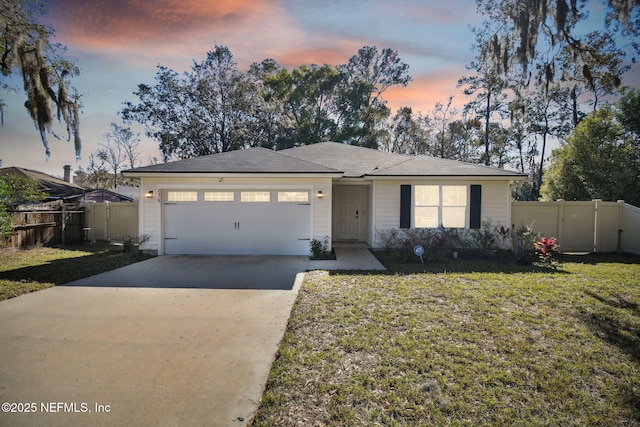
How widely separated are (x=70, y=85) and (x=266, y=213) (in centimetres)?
866

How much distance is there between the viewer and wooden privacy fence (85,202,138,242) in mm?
12445

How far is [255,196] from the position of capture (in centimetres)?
935

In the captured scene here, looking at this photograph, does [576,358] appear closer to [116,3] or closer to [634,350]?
[634,350]

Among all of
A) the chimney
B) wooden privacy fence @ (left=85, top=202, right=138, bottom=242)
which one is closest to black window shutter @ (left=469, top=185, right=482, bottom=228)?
wooden privacy fence @ (left=85, top=202, right=138, bottom=242)

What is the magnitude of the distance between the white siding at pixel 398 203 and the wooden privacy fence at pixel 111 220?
31.4 ft

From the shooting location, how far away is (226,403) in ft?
8.50

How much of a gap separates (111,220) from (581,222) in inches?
686

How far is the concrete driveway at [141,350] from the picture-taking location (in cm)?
252

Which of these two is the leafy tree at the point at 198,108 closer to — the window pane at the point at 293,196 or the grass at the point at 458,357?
the window pane at the point at 293,196

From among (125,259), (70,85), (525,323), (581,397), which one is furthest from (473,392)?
(70,85)

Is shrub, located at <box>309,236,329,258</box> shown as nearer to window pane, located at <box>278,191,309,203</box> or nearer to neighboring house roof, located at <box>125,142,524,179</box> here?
window pane, located at <box>278,191,309,203</box>

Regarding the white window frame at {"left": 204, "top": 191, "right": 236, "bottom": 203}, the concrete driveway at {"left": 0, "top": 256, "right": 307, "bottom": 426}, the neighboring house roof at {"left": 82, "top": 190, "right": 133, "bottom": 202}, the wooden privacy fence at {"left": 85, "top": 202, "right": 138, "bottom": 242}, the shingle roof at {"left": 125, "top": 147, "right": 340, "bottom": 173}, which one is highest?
the shingle roof at {"left": 125, "top": 147, "right": 340, "bottom": 173}

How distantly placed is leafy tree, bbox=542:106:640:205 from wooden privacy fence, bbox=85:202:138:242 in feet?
62.6

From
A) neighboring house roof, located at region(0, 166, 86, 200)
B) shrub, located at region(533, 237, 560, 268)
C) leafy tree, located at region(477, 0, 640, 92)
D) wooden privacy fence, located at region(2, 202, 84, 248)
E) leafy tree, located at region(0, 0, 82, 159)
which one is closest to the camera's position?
leafy tree, located at region(477, 0, 640, 92)
